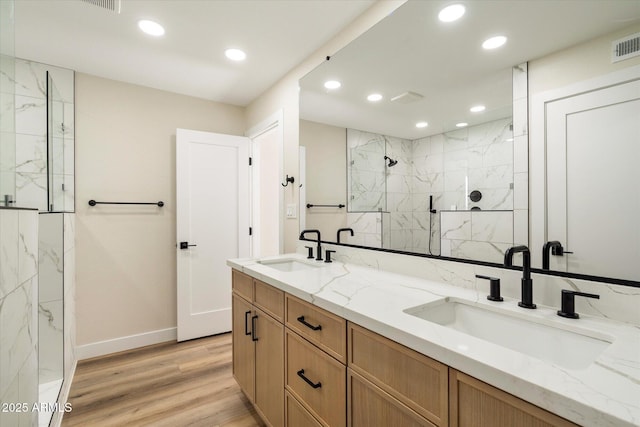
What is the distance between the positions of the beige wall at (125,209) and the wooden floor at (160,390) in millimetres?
368

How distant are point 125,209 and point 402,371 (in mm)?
2882

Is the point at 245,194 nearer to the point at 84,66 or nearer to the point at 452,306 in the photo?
the point at 84,66

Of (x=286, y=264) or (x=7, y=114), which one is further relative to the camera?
(x=286, y=264)

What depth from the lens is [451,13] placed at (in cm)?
139

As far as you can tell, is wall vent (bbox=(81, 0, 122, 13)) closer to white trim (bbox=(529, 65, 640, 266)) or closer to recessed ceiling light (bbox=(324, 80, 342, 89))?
recessed ceiling light (bbox=(324, 80, 342, 89))

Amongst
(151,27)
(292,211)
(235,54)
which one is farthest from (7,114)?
(292,211)

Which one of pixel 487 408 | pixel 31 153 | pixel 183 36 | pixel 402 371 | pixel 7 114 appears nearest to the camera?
pixel 487 408

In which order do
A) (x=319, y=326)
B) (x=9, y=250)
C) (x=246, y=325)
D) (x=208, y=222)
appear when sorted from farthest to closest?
1. (x=208, y=222)
2. (x=246, y=325)
3. (x=319, y=326)
4. (x=9, y=250)

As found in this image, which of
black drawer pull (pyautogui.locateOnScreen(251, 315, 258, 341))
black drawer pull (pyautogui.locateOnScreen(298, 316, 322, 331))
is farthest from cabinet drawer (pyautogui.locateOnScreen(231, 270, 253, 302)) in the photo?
black drawer pull (pyautogui.locateOnScreen(298, 316, 322, 331))

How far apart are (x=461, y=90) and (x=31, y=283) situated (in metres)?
2.03

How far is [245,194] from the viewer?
333 cm

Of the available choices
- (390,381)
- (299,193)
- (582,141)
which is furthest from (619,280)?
(299,193)

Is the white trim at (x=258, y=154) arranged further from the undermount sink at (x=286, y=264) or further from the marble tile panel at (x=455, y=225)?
the marble tile panel at (x=455, y=225)

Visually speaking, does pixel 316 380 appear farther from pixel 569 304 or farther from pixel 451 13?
pixel 451 13
